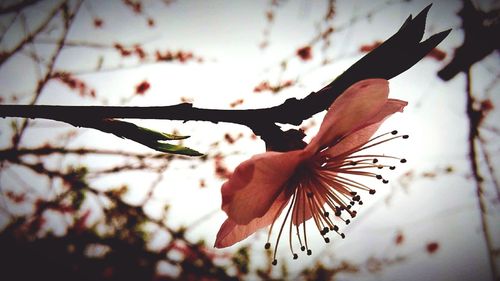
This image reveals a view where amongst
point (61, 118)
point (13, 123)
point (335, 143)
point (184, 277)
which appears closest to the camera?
point (61, 118)

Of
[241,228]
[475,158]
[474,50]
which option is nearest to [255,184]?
[241,228]

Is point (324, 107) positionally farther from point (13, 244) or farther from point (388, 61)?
point (13, 244)

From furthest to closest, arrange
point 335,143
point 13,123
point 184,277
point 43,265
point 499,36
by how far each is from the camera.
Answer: point 184,277 → point 43,265 → point 13,123 → point 499,36 → point 335,143

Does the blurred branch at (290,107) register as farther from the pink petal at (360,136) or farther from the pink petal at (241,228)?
the pink petal at (241,228)

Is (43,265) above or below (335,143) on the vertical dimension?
above

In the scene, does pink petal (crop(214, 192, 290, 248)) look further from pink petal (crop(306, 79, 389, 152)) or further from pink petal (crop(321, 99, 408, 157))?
pink petal (crop(306, 79, 389, 152))

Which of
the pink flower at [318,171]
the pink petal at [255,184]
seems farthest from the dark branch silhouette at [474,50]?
the pink petal at [255,184]

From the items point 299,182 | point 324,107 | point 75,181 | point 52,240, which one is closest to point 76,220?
point 52,240
